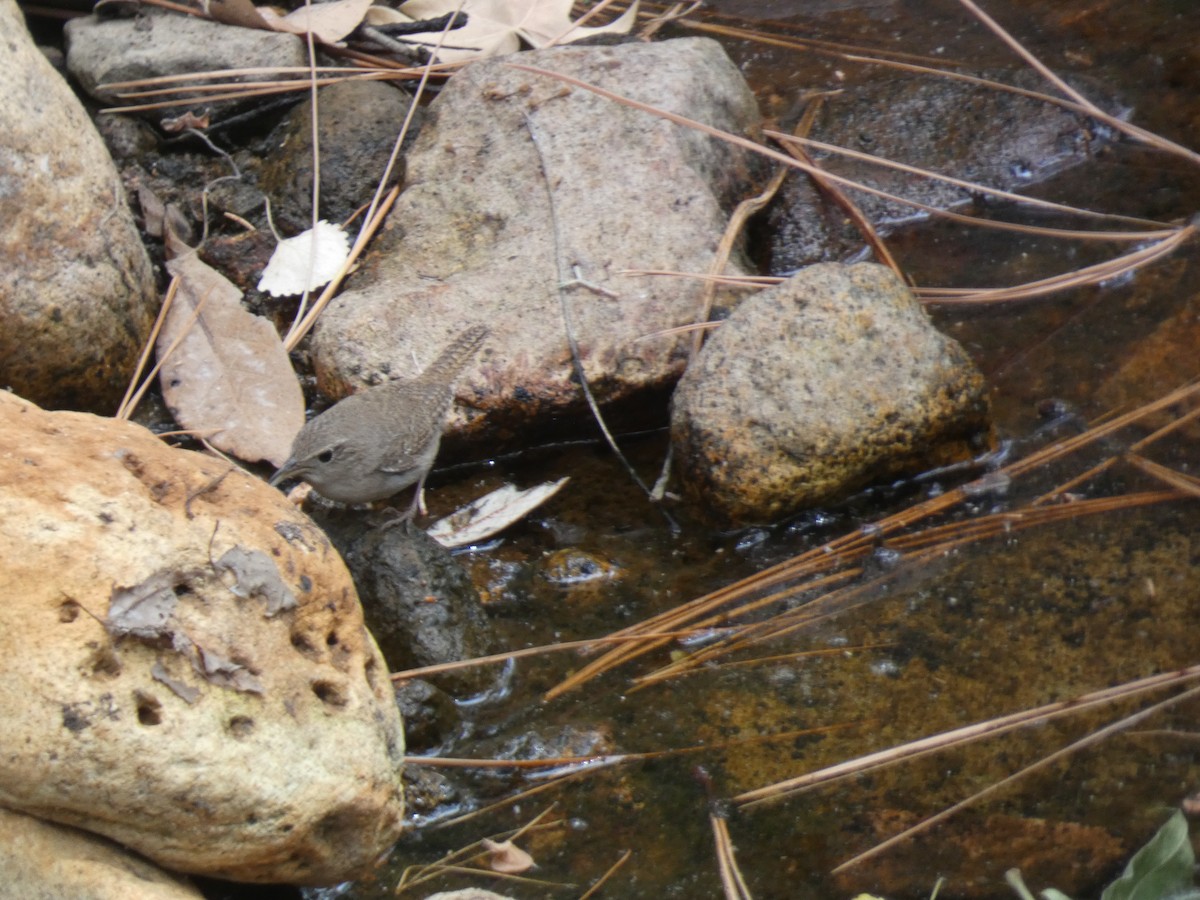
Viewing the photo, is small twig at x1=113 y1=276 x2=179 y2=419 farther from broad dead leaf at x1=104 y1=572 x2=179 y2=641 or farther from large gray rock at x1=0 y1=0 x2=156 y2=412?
broad dead leaf at x1=104 y1=572 x2=179 y2=641

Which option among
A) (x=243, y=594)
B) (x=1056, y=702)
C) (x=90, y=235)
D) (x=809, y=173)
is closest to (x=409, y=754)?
(x=243, y=594)

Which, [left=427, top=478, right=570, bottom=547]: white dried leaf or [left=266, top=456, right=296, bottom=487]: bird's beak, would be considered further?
[left=427, top=478, right=570, bottom=547]: white dried leaf

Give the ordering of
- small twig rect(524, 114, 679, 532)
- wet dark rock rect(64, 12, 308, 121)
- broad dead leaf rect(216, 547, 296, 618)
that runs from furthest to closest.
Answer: wet dark rock rect(64, 12, 308, 121)
small twig rect(524, 114, 679, 532)
broad dead leaf rect(216, 547, 296, 618)

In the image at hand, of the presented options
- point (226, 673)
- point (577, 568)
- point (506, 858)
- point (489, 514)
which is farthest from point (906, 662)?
point (226, 673)

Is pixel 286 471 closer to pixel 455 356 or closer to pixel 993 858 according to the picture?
pixel 455 356

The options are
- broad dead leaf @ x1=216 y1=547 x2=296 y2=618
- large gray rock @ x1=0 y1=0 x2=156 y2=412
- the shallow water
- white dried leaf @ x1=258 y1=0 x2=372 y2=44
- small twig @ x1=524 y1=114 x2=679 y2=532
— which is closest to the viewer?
broad dead leaf @ x1=216 y1=547 x2=296 y2=618

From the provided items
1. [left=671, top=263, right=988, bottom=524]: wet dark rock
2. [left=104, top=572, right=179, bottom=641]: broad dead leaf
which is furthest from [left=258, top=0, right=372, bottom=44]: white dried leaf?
[left=104, top=572, right=179, bottom=641]: broad dead leaf

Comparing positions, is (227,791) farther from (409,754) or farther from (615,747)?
(615,747)
